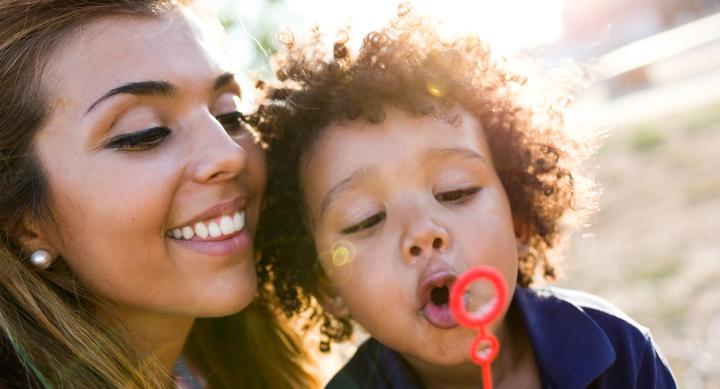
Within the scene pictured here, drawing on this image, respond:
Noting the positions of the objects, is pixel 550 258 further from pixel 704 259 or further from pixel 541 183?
pixel 704 259

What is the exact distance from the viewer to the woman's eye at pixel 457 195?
6.56 ft

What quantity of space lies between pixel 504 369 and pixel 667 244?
86.9 inches

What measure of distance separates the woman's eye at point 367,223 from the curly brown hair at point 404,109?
0.25 m

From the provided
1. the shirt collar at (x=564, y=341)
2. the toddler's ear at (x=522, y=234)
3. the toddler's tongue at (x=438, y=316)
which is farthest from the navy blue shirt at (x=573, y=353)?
the toddler's tongue at (x=438, y=316)

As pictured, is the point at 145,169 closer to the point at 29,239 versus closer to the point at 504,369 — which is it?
the point at 29,239

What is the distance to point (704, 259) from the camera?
12.3ft

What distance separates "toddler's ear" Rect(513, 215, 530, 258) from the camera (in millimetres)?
2355

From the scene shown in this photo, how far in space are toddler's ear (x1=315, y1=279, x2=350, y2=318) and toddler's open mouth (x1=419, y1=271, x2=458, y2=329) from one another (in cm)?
55

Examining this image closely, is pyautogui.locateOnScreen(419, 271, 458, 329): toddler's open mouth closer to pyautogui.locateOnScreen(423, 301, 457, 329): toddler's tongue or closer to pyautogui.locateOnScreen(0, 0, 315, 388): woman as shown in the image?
pyautogui.locateOnScreen(423, 301, 457, 329): toddler's tongue

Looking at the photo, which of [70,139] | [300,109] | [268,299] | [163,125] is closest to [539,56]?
[300,109]

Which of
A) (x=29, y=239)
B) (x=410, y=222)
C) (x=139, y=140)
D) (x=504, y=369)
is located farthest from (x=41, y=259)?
(x=504, y=369)

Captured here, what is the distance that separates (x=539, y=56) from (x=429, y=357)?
1.39m

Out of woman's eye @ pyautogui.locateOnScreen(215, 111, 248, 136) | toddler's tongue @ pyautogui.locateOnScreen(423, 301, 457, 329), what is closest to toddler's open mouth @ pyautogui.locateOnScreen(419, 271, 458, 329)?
toddler's tongue @ pyautogui.locateOnScreen(423, 301, 457, 329)

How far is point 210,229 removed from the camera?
2.06m
